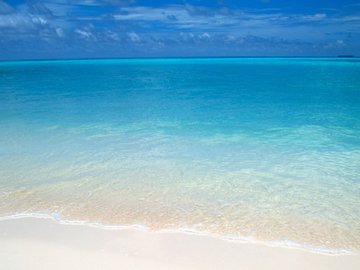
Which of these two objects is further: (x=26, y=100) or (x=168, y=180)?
(x=26, y=100)

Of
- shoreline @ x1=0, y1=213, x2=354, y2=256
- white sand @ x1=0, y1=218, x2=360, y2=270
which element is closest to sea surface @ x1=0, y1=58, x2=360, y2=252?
shoreline @ x1=0, y1=213, x2=354, y2=256

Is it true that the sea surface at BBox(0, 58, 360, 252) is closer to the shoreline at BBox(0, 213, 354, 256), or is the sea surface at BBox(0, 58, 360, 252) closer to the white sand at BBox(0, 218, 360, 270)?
the shoreline at BBox(0, 213, 354, 256)

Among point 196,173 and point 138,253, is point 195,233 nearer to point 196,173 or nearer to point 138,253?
point 138,253

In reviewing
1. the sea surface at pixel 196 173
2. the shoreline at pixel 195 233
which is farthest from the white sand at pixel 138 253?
the sea surface at pixel 196 173

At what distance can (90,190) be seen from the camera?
6465 millimetres

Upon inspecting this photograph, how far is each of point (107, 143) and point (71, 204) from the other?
4.05 metres

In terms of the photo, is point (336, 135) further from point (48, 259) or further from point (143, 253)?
point (48, 259)

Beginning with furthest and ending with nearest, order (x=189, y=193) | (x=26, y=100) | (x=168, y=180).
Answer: (x=26, y=100) → (x=168, y=180) → (x=189, y=193)

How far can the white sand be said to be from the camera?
414 centimetres

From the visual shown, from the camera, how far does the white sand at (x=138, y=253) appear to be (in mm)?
4141

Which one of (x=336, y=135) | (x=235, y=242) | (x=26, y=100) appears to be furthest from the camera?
(x=26, y=100)

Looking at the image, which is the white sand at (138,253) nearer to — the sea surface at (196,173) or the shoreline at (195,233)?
the shoreline at (195,233)

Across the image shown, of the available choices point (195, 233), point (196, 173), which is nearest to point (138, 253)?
point (195, 233)

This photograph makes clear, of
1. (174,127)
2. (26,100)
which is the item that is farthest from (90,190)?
(26,100)
